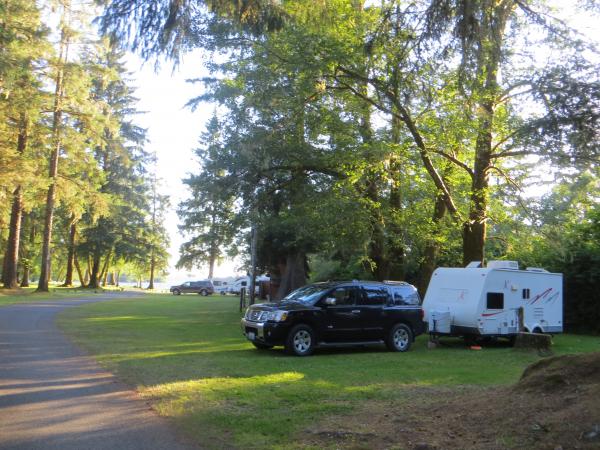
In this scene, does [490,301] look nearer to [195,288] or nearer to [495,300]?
[495,300]

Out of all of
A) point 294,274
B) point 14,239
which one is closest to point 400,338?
point 294,274

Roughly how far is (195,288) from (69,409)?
57.0 meters

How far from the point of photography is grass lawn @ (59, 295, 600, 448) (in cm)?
698

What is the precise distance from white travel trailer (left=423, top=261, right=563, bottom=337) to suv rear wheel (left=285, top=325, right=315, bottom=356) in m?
4.73

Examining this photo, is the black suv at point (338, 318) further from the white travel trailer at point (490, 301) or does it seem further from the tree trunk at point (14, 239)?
the tree trunk at point (14, 239)

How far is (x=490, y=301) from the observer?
17.0 meters

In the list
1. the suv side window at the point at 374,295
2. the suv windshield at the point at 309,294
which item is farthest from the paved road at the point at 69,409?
the suv side window at the point at 374,295

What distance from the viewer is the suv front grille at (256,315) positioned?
45.2 feet

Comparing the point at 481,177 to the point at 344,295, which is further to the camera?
the point at 481,177

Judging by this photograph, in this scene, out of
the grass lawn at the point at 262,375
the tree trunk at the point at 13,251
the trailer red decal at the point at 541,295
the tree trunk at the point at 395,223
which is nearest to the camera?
the grass lawn at the point at 262,375

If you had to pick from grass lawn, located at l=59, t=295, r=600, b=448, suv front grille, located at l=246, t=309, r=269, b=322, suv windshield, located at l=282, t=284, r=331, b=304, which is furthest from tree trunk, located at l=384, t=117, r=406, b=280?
suv front grille, located at l=246, t=309, r=269, b=322

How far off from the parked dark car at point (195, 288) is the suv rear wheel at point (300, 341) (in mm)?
50355

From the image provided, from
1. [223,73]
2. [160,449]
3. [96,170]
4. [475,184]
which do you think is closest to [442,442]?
[160,449]

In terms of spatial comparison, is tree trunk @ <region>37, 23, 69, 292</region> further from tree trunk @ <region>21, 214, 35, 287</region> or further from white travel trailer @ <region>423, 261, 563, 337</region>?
white travel trailer @ <region>423, 261, 563, 337</region>
